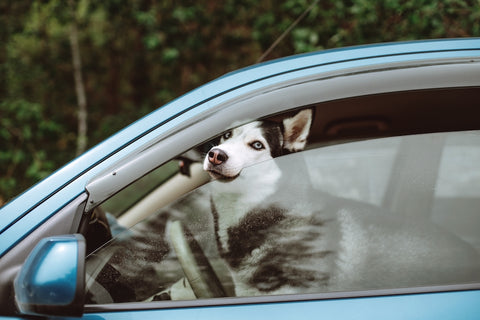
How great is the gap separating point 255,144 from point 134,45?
6579 mm

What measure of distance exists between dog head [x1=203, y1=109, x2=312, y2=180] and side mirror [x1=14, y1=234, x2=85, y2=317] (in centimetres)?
55

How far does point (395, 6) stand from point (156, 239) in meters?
3.23

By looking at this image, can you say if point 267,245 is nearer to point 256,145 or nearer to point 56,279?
point 256,145

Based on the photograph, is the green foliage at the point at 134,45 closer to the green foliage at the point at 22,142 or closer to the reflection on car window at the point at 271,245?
the green foliage at the point at 22,142

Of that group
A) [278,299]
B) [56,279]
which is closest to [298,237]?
[278,299]

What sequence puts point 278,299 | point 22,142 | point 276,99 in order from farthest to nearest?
point 22,142 < point 276,99 < point 278,299

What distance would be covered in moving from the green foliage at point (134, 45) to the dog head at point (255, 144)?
2.50m

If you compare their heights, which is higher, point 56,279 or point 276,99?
point 276,99

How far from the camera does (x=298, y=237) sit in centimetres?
141

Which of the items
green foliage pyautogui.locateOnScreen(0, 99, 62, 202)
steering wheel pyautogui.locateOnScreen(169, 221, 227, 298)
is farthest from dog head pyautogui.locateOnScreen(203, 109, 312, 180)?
green foliage pyautogui.locateOnScreen(0, 99, 62, 202)

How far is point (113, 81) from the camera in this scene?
8391 millimetres

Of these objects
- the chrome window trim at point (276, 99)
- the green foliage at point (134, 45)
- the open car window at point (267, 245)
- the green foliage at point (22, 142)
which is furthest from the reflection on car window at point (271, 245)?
the green foliage at point (22, 142)

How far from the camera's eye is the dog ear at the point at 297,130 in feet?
4.77

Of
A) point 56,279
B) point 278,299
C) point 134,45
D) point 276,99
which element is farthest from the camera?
point 134,45
